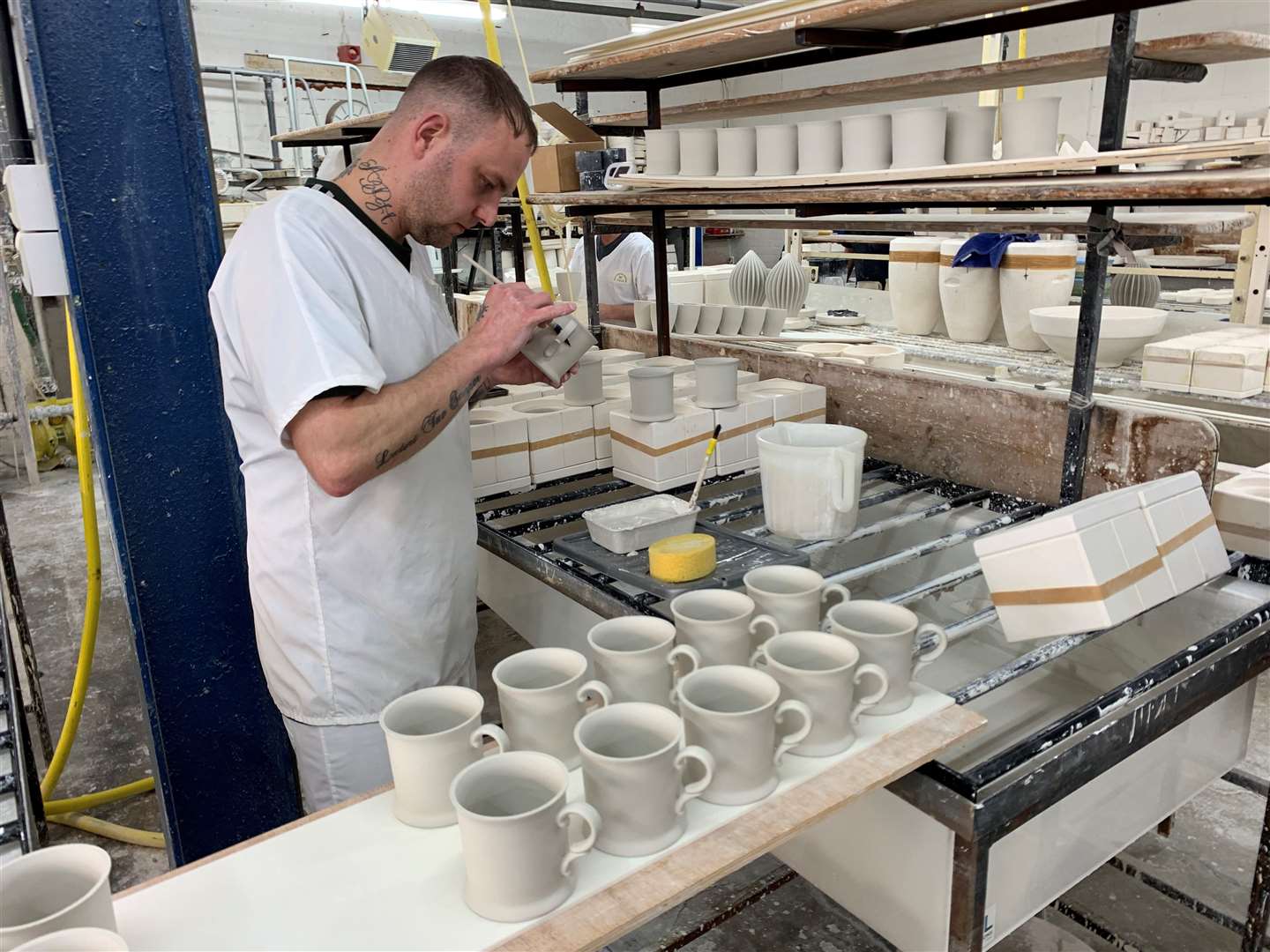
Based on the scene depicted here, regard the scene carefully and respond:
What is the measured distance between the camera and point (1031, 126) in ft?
5.76

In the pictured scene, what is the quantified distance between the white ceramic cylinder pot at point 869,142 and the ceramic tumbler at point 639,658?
115cm

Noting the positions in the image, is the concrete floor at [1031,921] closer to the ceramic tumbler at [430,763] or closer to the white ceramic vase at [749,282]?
the ceramic tumbler at [430,763]

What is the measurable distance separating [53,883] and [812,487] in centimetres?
128

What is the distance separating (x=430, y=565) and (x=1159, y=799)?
48.5 inches

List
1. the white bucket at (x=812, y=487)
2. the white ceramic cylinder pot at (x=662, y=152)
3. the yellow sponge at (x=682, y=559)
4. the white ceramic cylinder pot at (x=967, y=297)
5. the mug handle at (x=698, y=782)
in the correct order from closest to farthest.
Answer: the mug handle at (x=698, y=782)
the yellow sponge at (x=682, y=559)
the white bucket at (x=812, y=487)
the white ceramic cylinder pot at (x=662, y=152)
the white ceramic cylinder pot at (x=967, y=297)

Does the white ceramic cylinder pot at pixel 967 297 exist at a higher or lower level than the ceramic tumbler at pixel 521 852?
higher

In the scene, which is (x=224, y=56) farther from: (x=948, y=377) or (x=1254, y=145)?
(x=1254, y=145)

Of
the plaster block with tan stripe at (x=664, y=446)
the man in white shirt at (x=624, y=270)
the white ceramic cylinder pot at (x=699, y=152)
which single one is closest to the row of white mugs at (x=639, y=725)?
the plaster block with tan stripe at (x=664, y=446)

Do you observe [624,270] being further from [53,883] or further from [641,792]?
[53,883]

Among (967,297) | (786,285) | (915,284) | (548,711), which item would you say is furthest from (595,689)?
(786,285)

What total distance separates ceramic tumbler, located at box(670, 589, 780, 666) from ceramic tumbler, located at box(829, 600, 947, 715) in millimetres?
105

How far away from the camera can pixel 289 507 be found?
1.44 m

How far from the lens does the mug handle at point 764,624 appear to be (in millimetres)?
1223

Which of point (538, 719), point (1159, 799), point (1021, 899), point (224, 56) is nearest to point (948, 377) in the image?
point (1159, 799)
